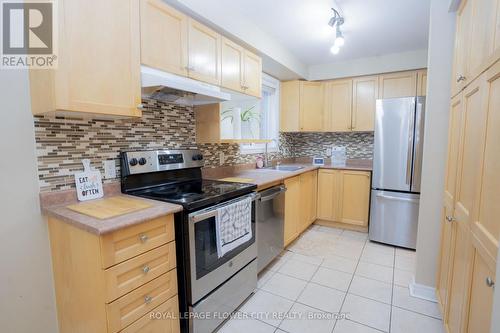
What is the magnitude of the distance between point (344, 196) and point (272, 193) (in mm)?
1583

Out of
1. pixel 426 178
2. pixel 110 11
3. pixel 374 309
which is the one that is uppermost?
pixel 110 11

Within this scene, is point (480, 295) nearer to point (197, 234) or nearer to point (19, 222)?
point (197, 234)

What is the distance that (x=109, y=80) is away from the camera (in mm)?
1317

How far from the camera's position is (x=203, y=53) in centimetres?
189

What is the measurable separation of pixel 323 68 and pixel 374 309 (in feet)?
10.5

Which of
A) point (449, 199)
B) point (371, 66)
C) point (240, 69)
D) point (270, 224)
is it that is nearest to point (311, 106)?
point (371, 66)

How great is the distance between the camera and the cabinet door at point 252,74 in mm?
2383

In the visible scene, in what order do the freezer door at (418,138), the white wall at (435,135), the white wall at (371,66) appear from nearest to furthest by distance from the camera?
the white wall at (435,135)
the freezer door at (418,138)
the white wall at (371,66)

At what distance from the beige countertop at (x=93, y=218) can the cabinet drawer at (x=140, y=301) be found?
1.13ft

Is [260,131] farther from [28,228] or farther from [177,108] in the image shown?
[28,228]

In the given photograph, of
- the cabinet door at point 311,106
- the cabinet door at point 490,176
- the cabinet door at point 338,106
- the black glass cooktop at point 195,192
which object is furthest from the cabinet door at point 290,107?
the cabinet door at point 490,176

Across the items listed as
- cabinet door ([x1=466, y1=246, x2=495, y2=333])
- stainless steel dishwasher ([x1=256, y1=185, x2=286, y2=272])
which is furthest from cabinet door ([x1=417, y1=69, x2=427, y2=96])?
cabinet door ([x1=466, y1=246, x2=495, y2=333])

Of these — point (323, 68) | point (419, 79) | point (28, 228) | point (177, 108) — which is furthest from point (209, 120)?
point (419, 79)

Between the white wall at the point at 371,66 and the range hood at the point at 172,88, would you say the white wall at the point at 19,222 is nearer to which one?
the range hood at the point at 172,88
